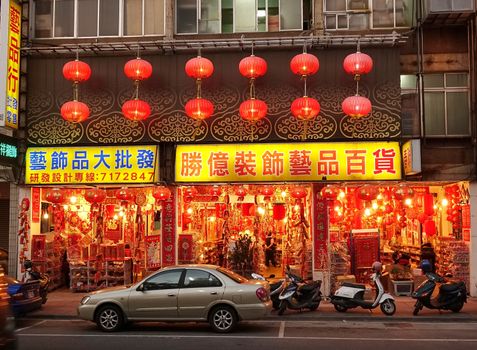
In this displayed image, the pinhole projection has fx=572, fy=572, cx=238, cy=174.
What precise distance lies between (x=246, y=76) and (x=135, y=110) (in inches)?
131

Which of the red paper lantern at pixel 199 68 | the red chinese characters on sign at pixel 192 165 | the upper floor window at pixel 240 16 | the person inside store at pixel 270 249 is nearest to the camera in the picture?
the red paper lantern at pixel 199 68

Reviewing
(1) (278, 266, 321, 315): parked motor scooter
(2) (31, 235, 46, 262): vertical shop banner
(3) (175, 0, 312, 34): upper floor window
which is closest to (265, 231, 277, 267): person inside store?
(1) (278, 266, 321, 315): parked motor scooter

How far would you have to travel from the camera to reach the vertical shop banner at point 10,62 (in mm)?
16781

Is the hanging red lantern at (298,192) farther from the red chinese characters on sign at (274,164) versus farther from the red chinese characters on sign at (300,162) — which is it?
the red chinese characters on sign at (274,164)

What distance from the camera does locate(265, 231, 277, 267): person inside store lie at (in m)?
21.7

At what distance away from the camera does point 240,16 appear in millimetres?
18547

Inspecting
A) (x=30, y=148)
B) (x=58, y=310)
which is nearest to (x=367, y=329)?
(x=58, y=310)

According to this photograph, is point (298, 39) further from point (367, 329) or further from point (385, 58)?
point (367, 329)

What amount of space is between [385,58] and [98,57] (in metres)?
8.90

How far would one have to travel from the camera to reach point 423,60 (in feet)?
58.3

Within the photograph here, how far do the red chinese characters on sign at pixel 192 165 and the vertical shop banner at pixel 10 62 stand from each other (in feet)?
17.5

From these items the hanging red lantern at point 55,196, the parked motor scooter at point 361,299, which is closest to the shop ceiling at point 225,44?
the hanging red lantern at point 55,196

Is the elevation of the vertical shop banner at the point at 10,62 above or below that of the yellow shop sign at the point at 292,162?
above

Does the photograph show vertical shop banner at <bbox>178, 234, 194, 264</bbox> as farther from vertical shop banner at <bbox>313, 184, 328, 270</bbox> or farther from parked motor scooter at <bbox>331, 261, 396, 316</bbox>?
parked motor scooter at <bbox>331, 261, 396, 316</bbox>
